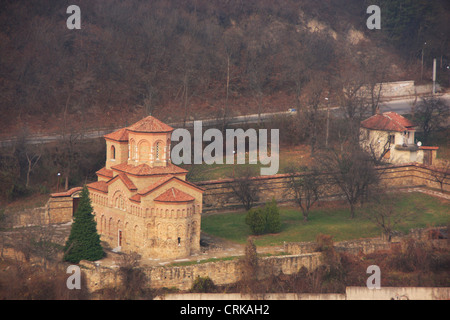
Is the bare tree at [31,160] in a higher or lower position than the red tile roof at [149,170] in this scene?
higher

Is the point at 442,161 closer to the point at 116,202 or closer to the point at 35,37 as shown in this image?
the point at 116,202

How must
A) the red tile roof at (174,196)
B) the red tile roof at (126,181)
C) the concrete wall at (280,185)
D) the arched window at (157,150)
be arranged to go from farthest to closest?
the concrete wall at (280,185) < the arched window at (157,150) < the red tile roof at (126,181) < the red tile roof at (174,196)

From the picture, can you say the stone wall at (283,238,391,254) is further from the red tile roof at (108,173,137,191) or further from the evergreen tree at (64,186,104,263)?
the evergreen tree at (64,186,104,263)

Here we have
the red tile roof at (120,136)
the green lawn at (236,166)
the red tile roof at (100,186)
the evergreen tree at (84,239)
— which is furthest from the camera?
the green lawn at (236,166)

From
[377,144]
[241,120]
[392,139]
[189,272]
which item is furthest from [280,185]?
[189,272]

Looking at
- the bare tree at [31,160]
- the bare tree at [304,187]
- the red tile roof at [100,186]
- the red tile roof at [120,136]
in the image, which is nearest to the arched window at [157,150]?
the red tile roof at [120,136]

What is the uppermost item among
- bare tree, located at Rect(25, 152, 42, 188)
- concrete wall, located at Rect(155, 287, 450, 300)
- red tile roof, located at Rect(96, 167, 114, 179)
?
bare tree, located at Rect(25, 152, 42, 188)

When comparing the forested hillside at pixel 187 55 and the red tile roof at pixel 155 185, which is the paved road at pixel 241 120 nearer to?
the forested hillside at pixel 187 55

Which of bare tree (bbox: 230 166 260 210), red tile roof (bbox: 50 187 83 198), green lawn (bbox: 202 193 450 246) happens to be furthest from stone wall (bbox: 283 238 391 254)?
red tile roof (bbox: 50 187 83 198)
